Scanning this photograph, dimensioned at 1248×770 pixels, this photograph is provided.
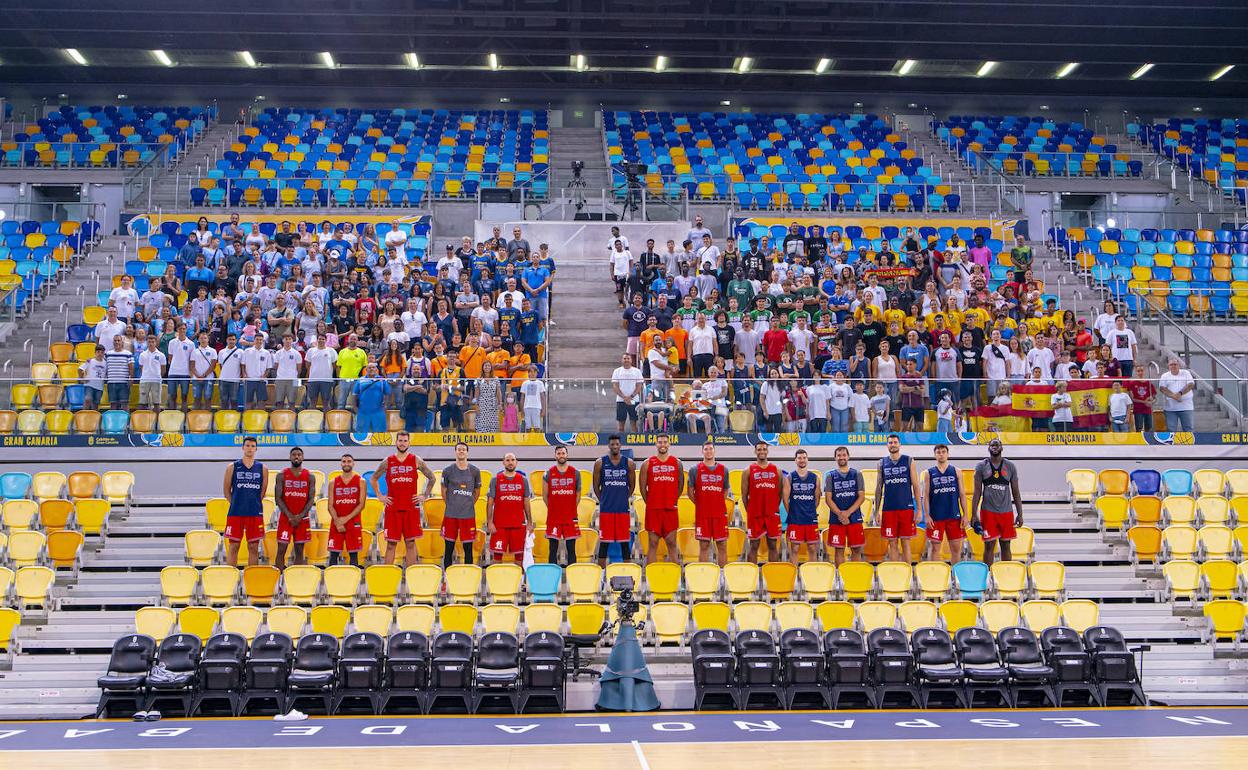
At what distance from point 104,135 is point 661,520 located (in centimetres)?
2681

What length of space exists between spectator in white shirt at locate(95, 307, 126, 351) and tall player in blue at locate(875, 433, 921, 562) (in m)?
12.5

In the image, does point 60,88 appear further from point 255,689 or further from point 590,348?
point 255,689

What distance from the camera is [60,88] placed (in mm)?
40781

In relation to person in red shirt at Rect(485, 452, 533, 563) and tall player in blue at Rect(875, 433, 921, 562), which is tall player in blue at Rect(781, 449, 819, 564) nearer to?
tall player in blue at Rect(875, 433, 921, 562)

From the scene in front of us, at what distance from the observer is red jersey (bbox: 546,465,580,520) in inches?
635

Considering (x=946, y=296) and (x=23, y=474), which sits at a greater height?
(x=946, y=296)

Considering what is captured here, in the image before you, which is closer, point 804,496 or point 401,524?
point 401,524

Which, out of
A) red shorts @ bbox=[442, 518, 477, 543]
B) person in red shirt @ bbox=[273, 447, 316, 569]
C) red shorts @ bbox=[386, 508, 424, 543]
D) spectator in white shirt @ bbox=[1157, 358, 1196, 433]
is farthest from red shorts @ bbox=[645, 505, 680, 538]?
spectator in white shirt @ bbox=[1157, 358, 1196, 433]

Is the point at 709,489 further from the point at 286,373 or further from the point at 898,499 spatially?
the point at 286,373

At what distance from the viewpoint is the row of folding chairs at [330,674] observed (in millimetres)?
13445

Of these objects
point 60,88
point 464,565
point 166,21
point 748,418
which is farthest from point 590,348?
point 60,88

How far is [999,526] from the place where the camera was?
16312 mm

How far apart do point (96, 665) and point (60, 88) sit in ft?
103

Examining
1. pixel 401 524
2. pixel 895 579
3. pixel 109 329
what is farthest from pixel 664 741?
pixel 109 329
